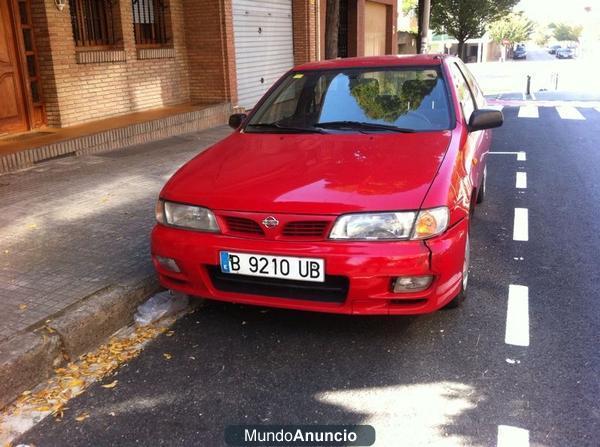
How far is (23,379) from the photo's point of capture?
3.10 m

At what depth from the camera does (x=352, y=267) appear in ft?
10.1

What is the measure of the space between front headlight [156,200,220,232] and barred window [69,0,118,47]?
7207mm

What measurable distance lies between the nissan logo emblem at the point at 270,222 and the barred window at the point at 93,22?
7829mm

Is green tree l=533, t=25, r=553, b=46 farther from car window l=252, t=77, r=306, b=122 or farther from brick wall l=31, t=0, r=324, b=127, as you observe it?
car window l=252, t=77, r=306, b=122

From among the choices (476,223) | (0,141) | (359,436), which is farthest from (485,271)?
(0,141)

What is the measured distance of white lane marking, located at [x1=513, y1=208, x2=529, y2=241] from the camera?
535 cm

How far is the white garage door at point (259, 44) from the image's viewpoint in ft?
43.8

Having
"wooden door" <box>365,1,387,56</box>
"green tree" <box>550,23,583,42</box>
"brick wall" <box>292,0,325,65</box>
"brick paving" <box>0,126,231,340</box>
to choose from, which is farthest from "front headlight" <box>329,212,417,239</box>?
"green tree" <box>550,23,583,42</box>

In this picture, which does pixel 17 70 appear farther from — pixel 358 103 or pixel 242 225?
pixel 242 225

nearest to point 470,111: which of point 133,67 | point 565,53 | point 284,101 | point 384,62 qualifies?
point 384,62

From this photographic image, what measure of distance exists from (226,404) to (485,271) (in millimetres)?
2490

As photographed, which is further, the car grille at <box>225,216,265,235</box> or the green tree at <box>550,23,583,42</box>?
the green tree at <box>550,23,583,42</box>

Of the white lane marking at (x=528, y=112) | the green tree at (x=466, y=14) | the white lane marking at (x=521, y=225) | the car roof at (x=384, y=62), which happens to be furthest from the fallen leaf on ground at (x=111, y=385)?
the green tree at (x=466, y=14)

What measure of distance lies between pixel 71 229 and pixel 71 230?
3cm
